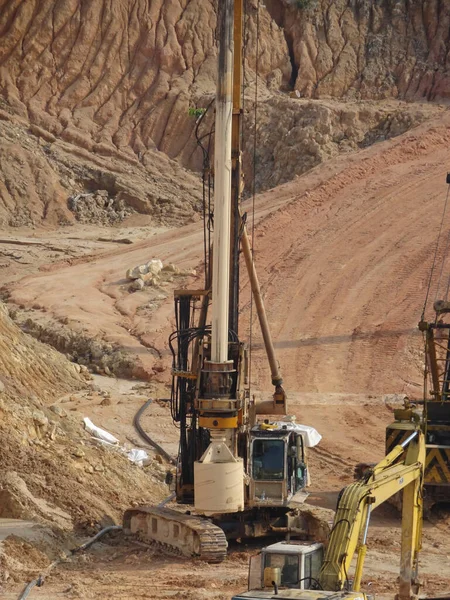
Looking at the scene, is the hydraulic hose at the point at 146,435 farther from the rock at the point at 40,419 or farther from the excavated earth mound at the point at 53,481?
the rock at the point at 40,419

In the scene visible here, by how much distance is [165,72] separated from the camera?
57531 millimetres

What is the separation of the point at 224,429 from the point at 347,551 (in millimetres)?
4744

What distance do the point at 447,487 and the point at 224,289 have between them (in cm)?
644

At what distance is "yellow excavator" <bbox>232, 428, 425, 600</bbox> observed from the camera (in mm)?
11492

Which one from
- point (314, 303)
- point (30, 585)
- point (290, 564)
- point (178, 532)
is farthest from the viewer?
point (314, 303)

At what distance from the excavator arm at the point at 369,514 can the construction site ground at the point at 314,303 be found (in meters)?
2.80

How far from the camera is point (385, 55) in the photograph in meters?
57.2

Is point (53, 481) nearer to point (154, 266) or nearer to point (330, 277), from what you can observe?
point (330, 277)

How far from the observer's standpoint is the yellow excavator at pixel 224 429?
16.1 metres

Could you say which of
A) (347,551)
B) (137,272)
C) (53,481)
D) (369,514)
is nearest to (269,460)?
(53,481)

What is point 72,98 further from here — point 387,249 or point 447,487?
point 447,487

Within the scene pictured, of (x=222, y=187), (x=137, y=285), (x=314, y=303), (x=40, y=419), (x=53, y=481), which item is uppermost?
(x=222, y=187)

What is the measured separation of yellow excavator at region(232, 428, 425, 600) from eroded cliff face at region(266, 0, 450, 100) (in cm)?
4313

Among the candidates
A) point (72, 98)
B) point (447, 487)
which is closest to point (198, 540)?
point (447, 487)
